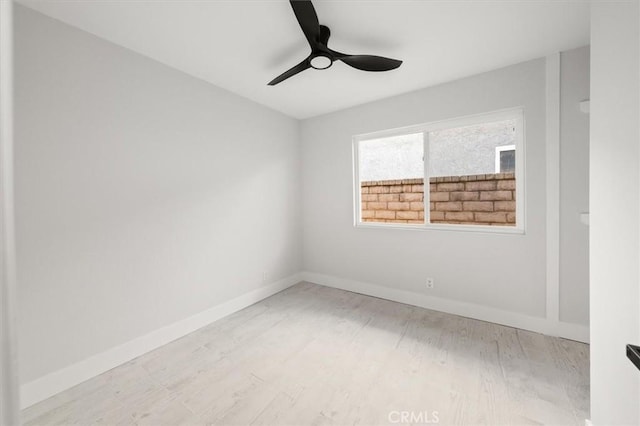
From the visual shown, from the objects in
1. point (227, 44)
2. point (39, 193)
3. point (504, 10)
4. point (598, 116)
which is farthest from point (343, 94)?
point (39, 193)

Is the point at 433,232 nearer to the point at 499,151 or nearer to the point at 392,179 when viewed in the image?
the point at 392,179

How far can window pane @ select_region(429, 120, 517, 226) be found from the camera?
8.34 feet

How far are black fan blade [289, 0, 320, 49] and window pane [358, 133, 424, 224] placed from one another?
181cm

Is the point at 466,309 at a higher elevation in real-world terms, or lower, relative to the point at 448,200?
lower

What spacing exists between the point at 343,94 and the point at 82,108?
7.64 feet

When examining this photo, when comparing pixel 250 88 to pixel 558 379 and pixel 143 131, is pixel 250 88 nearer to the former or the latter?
pixel 143 131

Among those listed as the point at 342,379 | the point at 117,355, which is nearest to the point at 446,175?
the point at 342,379

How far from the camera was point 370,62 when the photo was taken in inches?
73.1

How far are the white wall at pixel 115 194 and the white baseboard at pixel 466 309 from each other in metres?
1.35

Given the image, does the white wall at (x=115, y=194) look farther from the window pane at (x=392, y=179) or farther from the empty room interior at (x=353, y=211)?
the window pane at (x=392, y=179)

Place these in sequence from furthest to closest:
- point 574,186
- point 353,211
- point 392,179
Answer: point 353,211 → point 392,179 → point 574,186

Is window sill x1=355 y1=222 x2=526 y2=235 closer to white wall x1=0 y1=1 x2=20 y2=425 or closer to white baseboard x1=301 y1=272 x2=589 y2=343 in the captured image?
white baseboard x1=301 y1=272 x2=589 y2=343

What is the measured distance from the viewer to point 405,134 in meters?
3.08

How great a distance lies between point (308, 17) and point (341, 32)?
0.54 m
